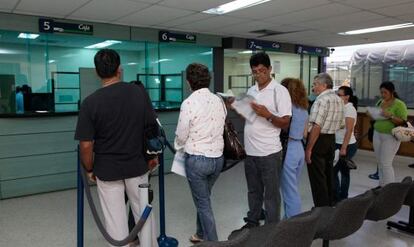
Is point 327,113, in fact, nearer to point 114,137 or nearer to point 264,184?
point 264,184

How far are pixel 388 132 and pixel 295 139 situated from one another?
166cm

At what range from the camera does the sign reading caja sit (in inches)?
182

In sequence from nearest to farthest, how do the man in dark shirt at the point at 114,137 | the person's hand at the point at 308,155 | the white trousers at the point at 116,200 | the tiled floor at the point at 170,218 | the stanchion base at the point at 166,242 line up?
the man in dark shirt at the point at 114,137 < the white trousers at the point at 116,200 < the stanchion base at the point at 166,242 < the tiled floor at the point at 170,218 < the person's hand at the point at 308,155

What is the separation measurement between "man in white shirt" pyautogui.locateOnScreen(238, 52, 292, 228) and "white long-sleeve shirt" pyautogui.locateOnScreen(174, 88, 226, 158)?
0.34 metres

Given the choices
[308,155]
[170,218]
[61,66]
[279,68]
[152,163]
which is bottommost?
[170,218]

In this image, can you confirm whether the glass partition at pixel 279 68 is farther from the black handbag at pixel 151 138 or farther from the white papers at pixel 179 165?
the black handbag at pixel 151 138

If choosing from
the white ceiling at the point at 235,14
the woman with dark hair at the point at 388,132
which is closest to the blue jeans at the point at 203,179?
the white ceiling at the point at 235,14

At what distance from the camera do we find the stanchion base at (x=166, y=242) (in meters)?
2.96

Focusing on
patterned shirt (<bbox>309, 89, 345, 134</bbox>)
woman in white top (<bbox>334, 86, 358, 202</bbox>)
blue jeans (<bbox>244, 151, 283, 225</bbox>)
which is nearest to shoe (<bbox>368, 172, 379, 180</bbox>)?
woman in white top (<bbox>334, 86, 358, 202</bbox>)

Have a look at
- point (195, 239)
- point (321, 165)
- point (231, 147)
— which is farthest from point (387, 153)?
point (195, 239)

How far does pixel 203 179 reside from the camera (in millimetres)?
2514

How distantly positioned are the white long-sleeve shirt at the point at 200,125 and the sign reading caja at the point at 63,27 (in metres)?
3.14

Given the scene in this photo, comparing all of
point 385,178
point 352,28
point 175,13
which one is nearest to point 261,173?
point 385,178

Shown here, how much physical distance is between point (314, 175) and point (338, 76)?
654cm
